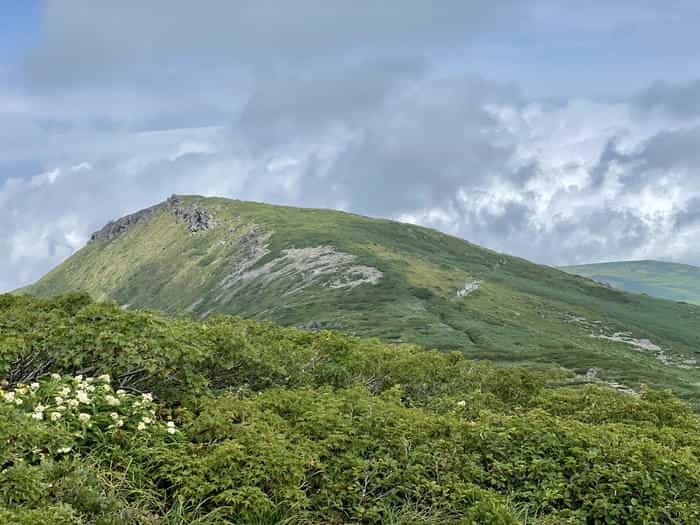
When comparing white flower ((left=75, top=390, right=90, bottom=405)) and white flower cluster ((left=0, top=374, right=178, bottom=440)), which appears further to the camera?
white flower ((left=75, top=390, right=90, bottom=405))

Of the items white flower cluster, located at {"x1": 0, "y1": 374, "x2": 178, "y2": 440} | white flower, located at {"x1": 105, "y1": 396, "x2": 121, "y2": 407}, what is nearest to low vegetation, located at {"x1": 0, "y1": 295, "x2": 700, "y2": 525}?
white flower cluster, located at {"x1": 0, "y1": 374, "x2": 178, "y2": 440}

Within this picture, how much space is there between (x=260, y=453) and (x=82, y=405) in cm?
345

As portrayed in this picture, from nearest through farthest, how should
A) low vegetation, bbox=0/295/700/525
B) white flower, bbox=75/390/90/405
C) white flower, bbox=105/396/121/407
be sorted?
1. low vegetation, bbox=0/295/700/525
2. white flower, bbox=75/390/90/405
3. white flower, bbox=105/396/121/407

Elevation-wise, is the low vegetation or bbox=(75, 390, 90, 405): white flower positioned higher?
bbox=(75, 390, 90, 405): white flower

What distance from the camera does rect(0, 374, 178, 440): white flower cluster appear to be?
12.1 metres

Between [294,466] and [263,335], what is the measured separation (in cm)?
1040

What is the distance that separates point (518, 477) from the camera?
41.3ft

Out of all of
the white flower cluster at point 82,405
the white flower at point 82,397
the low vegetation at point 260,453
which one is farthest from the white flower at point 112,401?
the white flower at point 82,397

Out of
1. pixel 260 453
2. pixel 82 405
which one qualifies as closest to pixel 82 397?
pixel 82 405

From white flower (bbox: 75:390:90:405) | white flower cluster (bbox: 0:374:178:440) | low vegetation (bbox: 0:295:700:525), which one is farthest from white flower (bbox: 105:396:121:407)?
white flower (bbox: 75:390:90:405)

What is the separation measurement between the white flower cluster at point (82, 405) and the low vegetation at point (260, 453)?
36mm

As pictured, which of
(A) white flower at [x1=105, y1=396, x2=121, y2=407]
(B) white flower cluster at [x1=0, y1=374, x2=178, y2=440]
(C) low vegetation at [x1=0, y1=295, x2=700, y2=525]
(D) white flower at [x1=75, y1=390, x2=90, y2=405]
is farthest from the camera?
(A) white flower at [x1=105, y1=396, x2=121, y2=407]

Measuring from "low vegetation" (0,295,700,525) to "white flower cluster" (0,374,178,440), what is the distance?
0.04 meters

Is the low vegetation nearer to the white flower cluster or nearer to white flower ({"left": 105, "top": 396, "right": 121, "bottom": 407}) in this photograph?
the white flower cluster
